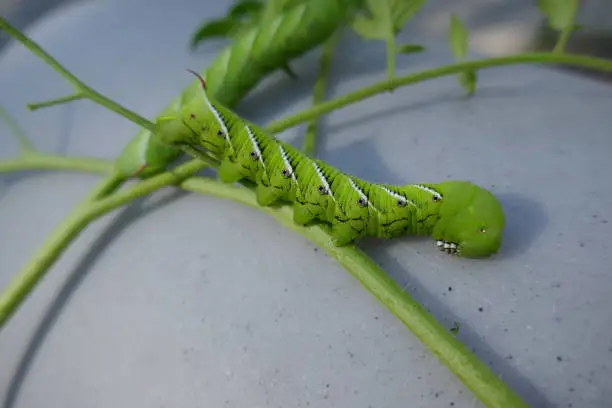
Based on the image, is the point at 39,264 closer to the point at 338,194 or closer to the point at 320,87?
the point at 338,194

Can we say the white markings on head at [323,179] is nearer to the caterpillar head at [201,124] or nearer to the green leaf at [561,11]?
the caterpillar head at [201,124]

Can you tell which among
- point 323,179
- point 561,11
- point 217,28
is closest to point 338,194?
point 323,179

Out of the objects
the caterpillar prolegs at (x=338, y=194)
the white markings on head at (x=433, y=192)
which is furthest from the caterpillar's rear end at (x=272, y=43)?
the white markings on head at (x=433, y=192)

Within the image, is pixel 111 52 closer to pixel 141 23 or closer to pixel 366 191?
pixel 141 23

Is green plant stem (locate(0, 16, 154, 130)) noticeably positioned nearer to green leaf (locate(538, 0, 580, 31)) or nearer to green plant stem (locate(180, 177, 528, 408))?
green plant stem (locate(180, 177, 528, 408))

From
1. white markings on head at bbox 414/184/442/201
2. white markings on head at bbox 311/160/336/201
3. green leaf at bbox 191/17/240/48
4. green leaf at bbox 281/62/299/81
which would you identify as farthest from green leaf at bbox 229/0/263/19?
white markings on head at bbox 414/184/442/201

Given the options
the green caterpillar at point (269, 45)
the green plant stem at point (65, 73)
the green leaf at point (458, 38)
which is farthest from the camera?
the green caterpillar at point (269, 45)

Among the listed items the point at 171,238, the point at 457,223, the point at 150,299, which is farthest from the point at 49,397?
the point at 457,223
